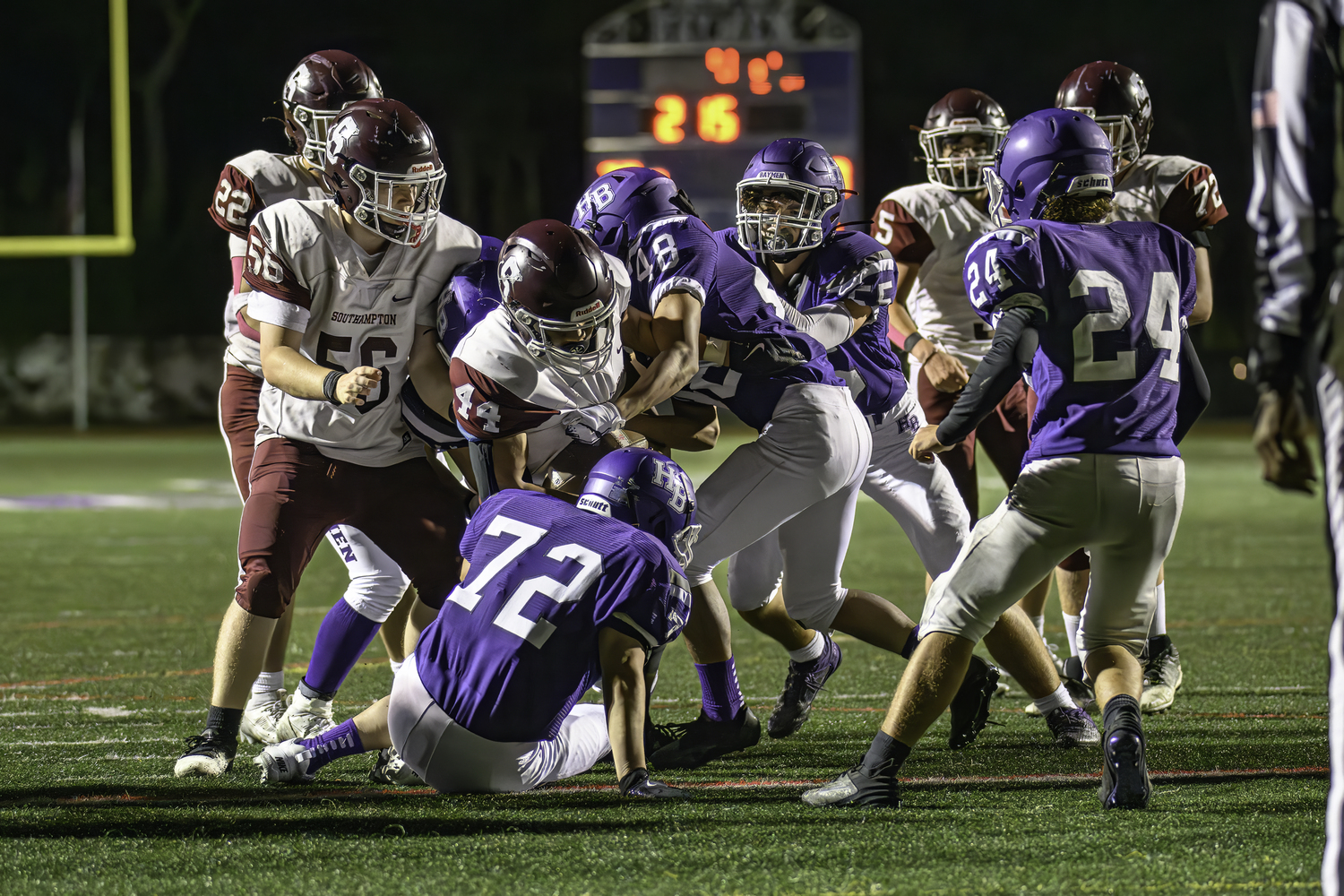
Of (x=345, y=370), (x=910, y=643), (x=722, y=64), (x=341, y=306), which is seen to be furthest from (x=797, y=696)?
(x=722, y=64)

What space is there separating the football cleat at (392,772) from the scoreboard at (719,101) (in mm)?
13091

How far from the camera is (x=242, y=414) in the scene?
452cm

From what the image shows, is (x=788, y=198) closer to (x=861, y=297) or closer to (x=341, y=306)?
(x=861, y=297)

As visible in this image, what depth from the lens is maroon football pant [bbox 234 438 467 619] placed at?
3932 millimetres

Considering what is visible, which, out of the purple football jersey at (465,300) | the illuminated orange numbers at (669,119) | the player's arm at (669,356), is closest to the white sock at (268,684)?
the purple football jersey at (465,300)

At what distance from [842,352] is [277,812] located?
83.2 inches

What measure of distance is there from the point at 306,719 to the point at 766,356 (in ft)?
5.23

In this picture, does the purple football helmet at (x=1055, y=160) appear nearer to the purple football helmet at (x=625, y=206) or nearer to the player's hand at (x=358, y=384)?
the purple football helmet at (x=625, y=206)

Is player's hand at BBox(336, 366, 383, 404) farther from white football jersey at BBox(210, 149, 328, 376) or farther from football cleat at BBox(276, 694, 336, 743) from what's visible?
football cleat at BBox(276, 694, 336, 743)

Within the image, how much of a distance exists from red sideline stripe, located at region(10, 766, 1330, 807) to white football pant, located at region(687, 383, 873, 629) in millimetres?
633

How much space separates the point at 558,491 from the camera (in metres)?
3.98

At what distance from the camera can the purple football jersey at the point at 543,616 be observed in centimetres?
337

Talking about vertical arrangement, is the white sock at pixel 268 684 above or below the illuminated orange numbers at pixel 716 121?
below

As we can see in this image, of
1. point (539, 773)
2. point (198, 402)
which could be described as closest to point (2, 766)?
point (539, 773)
